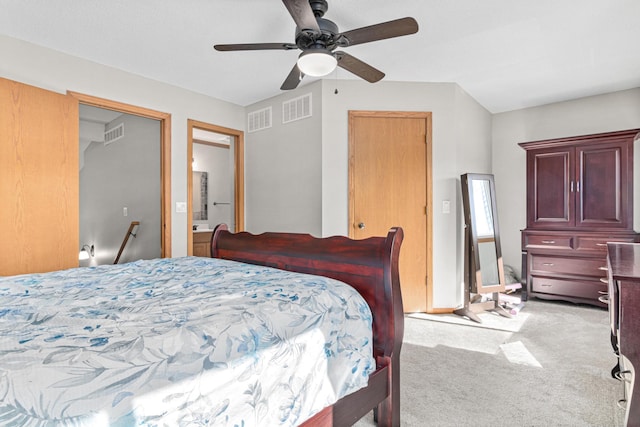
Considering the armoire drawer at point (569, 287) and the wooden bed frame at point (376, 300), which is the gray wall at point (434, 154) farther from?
the wooden bed frame at point (376, 300)

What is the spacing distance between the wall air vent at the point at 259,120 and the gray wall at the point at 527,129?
3201mm

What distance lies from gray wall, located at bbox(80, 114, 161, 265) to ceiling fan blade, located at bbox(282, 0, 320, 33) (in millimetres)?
2769

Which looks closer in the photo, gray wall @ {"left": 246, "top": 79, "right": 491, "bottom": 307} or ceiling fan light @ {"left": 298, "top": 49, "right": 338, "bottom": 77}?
ceiling fan light @ {"left": 298, "top": 49, "right": 338, "bottom": 77}

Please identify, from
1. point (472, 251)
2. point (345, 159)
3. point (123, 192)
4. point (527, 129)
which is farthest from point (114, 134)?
point (527, 129)

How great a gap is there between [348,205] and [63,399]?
10.2 feet

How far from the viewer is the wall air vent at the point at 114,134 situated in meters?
4.65

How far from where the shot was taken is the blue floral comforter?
0.73 metres

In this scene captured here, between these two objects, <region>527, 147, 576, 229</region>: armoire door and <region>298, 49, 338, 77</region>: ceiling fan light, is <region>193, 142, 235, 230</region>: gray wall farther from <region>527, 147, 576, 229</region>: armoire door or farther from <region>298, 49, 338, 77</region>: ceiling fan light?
<region>527, 147, 576, 229</region>: armoire door

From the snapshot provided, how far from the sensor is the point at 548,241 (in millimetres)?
3906

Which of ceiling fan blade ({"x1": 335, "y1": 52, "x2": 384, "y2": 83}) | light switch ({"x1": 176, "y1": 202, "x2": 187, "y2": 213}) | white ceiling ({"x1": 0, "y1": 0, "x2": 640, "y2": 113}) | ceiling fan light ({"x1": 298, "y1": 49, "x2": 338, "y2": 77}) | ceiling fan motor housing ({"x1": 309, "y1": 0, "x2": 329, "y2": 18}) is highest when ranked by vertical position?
white ceiling ({"x1": 0, "y1": 0, "x2": 640, "y2": 113})

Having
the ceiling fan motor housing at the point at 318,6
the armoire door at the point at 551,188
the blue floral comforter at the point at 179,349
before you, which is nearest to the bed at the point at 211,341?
the blue floral comforter at the point at 179,349

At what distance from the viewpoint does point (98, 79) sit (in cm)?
317

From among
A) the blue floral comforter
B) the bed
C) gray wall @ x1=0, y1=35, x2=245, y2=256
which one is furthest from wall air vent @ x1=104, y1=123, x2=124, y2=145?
the blue floral comforter

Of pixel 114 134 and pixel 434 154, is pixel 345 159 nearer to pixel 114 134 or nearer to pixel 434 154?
pixel 434 154
